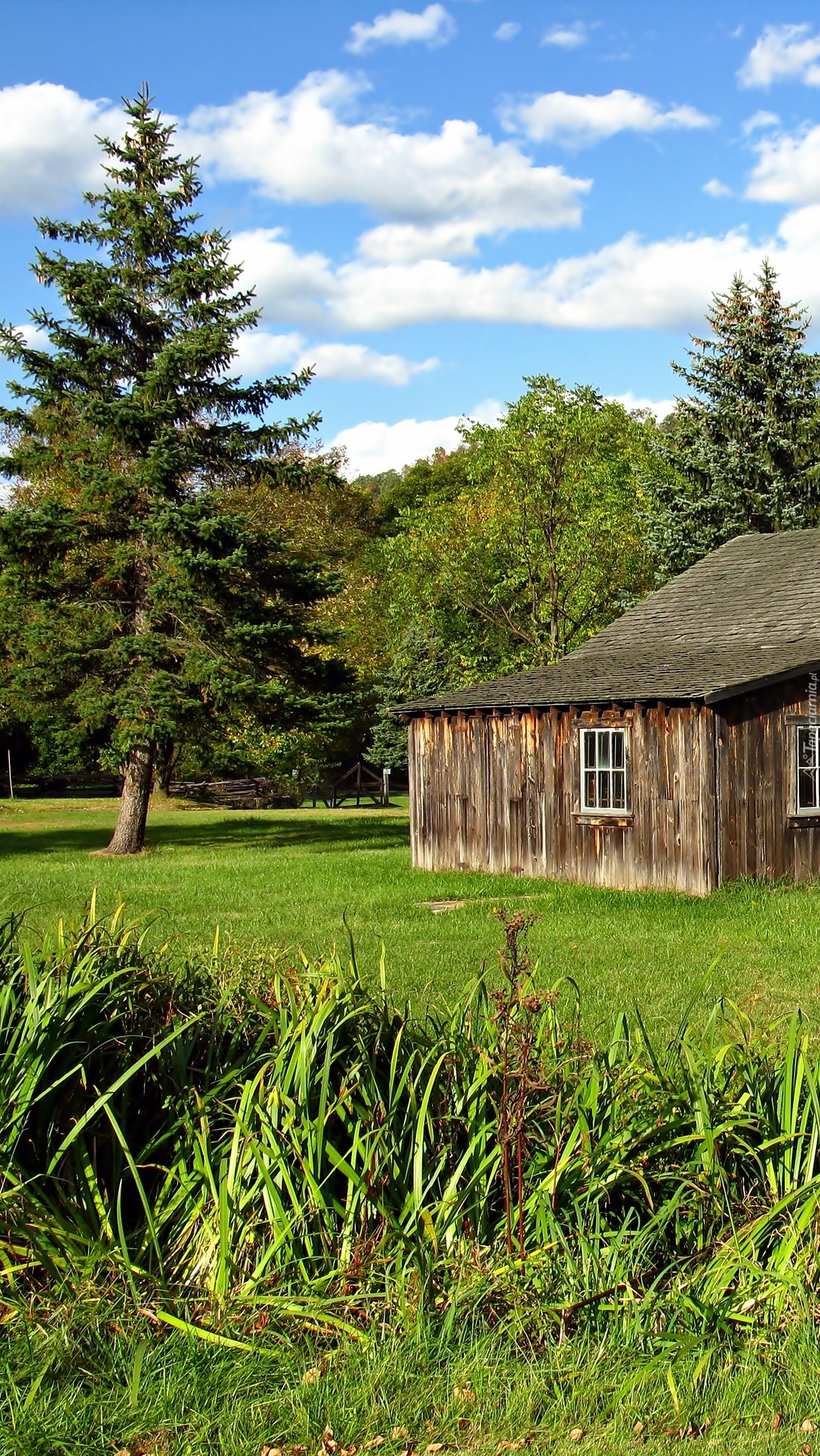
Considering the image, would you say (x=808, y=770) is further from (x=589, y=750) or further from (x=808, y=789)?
(x=589, y=750)

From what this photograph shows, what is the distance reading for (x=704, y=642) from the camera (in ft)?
66.0

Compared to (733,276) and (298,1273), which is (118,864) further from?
(733,276)

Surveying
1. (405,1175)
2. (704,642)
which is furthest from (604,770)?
(405,1175)

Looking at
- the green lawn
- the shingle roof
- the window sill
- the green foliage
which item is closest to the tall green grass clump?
the green lawn

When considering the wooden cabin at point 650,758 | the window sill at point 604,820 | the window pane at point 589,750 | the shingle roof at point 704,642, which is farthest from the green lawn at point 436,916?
the shingle roof at point 704,642

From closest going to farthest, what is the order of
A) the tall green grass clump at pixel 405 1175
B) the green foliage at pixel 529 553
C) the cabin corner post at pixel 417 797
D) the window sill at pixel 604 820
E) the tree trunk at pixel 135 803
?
the tall green grass clump at pixel 405 1175 → the window sill at pixel 604 820 → the cabin corner post at pixel 417 797 → the tree trunk at pixel 135 803 → the green foliage at pixel 529 553

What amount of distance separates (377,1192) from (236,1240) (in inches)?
18.9

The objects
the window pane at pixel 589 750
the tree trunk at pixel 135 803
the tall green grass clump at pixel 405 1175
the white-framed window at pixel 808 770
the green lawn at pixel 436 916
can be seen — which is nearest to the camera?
the tall green grass clump at pixel 405 1175

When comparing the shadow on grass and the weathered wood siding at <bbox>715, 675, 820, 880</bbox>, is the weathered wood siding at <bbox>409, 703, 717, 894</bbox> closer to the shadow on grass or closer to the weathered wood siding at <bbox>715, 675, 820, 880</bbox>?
the weathered wood siding at <bbox>715, 675, 820, 880</bbox>

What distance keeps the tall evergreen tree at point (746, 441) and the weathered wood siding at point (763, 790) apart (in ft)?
60.2

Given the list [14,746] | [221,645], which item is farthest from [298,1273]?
[14,746]

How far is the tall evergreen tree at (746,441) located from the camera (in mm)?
33875

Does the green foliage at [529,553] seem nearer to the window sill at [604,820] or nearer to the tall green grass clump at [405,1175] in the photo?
the window sill at [604,820]

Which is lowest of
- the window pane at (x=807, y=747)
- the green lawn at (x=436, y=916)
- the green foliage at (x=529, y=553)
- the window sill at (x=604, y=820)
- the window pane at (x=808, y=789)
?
the green lawn at (x=436, y=916)
